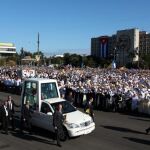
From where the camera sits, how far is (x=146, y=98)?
813 inches

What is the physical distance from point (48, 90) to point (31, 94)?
73cm

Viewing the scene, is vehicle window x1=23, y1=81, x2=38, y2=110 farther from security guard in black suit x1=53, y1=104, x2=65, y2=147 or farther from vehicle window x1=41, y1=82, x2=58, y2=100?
security guard in black suit x1=53, y1=104, x2=65, y2=147

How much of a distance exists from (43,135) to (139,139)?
362 centimetres

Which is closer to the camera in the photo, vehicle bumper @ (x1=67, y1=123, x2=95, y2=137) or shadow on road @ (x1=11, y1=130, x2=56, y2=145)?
vehicle bumper @ (x1=67, y1=123, x2=95, y2=137)

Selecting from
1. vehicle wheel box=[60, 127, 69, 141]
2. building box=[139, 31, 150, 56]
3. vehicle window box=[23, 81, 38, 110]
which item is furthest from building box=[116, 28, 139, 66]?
vehicle wheel box=[60, 127, 69, 141]

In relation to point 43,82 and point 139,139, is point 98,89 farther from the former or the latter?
point 139,139

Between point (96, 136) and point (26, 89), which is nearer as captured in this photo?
point (96, 136)

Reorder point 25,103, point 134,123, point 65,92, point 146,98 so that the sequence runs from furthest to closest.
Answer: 1. point 65,92
2. point 146,98
3. point 134,123
4. point 25,103

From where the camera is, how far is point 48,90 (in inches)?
632

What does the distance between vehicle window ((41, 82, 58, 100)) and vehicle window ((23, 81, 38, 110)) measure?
31cm

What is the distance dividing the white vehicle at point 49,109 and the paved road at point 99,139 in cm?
41

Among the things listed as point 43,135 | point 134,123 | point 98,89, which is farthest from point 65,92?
point 43,135

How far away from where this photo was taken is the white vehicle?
13.3 m

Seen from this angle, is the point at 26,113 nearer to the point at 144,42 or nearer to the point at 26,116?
the point at 26,116
